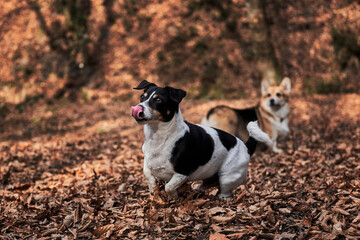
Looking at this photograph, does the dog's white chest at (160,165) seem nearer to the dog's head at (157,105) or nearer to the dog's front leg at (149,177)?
the dog's front leg at (149,177)

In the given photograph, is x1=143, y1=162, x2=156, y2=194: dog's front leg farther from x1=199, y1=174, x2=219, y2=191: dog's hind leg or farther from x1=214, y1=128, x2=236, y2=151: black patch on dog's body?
x1=214, y1=128, x2=236, y2=151: black patch on dog's body

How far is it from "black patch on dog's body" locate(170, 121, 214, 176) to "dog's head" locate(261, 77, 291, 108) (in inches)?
169

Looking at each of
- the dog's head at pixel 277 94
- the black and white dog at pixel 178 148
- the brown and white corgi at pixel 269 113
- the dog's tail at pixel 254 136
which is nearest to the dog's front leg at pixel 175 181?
the black and white dog at pixel 178 148

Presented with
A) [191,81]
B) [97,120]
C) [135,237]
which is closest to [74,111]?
[97,120]

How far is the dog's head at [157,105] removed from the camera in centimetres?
332

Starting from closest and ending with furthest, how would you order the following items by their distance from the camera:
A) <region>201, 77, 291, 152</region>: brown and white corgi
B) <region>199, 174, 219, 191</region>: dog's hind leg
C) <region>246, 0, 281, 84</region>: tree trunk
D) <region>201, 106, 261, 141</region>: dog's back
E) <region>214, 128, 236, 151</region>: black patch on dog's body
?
<region>214, 128, 236, 151</region>: black patch on dog's body < <region>199, 174, 219, 191</region>: dog's hind leg < <region>201, 106, 261, 141</region>: dog's back < <region>201, 77, 291, 152</region>: brown and white corgi < <region>246, 0, 281, 84</region>: tree trunk

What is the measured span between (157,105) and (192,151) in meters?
0.66

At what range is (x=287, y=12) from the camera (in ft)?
47.9

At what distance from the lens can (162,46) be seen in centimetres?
1488

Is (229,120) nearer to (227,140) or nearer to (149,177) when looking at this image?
(227,140)

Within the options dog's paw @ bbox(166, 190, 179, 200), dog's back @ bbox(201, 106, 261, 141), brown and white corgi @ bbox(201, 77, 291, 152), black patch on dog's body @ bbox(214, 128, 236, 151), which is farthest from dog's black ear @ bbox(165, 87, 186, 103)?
brown and white corgi @ bbox(201, 77, 291, 152)

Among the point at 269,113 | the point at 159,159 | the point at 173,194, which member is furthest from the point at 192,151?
the point at 269,113

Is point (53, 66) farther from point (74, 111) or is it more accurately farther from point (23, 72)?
point (74, 111)

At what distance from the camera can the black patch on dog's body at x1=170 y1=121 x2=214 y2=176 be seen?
358 cm
